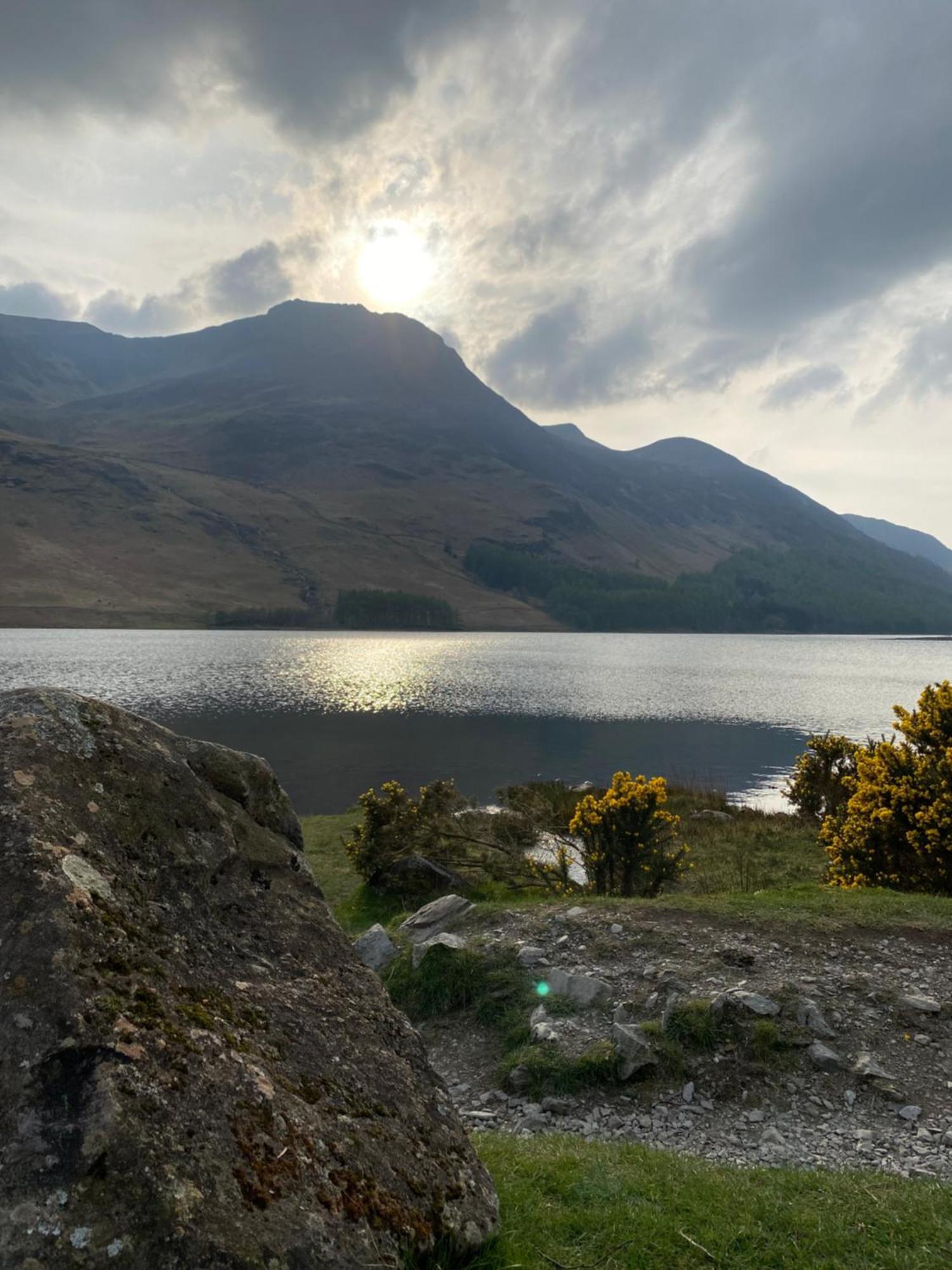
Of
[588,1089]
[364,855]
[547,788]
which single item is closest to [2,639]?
[547,788]

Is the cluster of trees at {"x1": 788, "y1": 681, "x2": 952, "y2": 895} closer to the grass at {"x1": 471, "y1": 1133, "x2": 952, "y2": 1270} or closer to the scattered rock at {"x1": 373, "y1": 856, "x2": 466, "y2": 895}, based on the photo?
the scattered rock at {"x1": 373, "y1": 856, "x2": 466, "y2": 895}

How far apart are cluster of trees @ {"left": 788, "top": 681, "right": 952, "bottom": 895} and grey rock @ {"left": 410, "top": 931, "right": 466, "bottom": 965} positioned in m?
8.69

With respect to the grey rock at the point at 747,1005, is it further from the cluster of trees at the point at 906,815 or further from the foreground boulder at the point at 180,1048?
the cluster of trees at the point at 906,815

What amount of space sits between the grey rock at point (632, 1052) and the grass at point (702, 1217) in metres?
1.96

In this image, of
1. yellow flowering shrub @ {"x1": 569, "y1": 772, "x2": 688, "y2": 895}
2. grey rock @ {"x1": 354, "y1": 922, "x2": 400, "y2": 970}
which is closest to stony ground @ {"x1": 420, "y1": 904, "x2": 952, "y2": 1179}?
grey rock @ {"x1": 354, "y1": 922, "x2": 400, "y2": 970}

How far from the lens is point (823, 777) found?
26.6 m

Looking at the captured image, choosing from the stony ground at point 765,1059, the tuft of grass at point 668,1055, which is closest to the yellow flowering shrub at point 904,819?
the stony ground at point 765,1059

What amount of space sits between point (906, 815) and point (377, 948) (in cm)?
1084

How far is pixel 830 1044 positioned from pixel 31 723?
9.08m

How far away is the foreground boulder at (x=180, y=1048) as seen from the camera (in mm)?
2828

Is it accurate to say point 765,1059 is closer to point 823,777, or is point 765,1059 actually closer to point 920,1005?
point 920,1005

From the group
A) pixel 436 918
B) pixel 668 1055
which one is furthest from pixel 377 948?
pixel 668 1055

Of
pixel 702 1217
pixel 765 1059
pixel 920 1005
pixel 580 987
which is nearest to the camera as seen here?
pixel 702 1217

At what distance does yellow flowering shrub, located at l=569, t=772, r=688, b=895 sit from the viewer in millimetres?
16203
